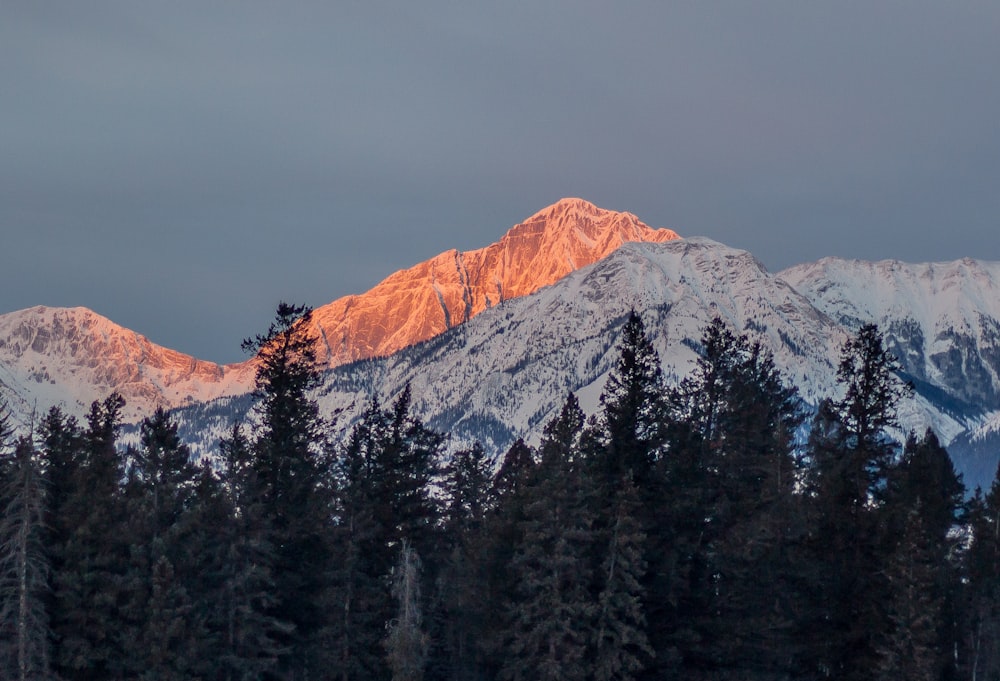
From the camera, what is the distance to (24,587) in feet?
160

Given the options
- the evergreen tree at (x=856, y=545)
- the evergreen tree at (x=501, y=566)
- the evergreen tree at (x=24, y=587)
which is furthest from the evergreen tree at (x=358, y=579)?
the evergreen tree at (x=856, y=545)

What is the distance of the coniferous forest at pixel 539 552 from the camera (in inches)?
1906

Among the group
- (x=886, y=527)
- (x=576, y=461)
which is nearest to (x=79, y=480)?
(x=576, y=461)

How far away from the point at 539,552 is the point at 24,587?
2119 cm

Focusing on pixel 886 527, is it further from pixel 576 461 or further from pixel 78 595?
pixel 78 595

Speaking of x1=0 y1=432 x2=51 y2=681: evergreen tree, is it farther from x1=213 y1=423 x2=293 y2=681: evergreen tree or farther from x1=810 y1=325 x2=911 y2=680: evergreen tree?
x1=810 y1=325 x2=911 y2=680: evergreen tree

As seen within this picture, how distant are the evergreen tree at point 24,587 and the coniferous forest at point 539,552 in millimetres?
144

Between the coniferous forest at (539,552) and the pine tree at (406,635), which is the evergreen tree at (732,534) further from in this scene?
the pine tree at (406,635)

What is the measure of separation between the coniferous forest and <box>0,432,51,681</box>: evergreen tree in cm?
14

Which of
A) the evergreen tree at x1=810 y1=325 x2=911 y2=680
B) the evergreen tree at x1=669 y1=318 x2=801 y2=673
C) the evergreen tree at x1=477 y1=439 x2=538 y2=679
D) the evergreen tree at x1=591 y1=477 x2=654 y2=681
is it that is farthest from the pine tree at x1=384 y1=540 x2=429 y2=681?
the evergreen tree at x1=810 y1=325 x2=911 y2=680

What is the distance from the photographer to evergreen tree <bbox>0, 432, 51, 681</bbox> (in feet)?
160

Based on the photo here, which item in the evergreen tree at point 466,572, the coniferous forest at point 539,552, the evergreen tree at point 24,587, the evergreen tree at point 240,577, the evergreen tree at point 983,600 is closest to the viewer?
the coniferous forest at point 539,552

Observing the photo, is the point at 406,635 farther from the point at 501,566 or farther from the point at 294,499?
the point at 294,499

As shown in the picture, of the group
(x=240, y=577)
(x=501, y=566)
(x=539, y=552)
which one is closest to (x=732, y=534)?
(x=539, y=552)
